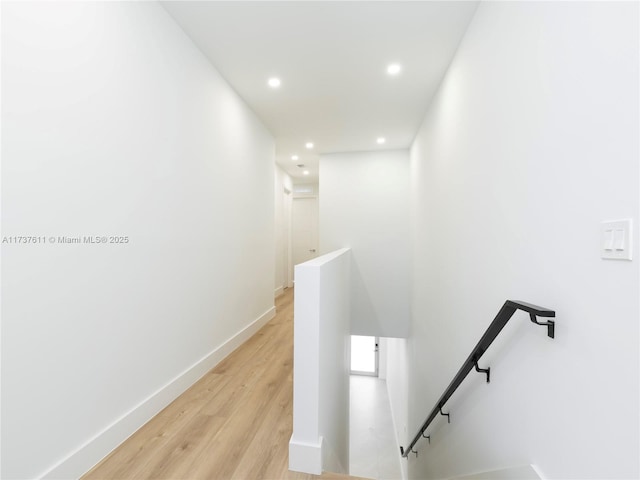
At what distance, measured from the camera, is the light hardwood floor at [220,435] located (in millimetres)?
1493

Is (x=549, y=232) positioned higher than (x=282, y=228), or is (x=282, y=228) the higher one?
(x=282, y=228)

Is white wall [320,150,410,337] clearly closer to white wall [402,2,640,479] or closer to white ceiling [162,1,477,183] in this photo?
white ceiling [162,1,477,183]

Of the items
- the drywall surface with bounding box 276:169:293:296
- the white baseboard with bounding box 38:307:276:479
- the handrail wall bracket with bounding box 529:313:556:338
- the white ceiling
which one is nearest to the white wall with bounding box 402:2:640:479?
the handrail wall bracket with bounding box 529:313:556:338

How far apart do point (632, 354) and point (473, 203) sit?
1361 millimetres

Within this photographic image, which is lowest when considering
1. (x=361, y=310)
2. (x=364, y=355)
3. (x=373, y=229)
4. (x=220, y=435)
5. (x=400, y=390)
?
(x=364, y=355)

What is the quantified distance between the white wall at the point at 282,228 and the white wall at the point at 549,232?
173 inches

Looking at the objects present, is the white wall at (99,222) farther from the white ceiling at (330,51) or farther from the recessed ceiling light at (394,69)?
the recessed ceiling light at (394,69)

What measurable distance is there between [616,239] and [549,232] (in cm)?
32

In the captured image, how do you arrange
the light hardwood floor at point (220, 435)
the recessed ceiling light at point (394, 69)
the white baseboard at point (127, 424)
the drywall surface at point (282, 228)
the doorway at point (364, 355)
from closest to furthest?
1. the white baseboard at point (127, 424)
2. the light hardwood floor at point (220, 435)
3. the recessed ceiling light at point (394, 69)
4. the drywall surface at point (282, 228)
5. the doorway at point (364, 355)

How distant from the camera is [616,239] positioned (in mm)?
785

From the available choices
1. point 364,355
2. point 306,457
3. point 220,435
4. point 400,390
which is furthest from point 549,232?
point 364,355

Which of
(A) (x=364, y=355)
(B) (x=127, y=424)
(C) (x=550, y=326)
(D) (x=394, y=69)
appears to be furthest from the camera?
(A) (x=364, y=355)

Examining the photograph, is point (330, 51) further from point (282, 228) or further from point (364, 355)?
point (364, 355)

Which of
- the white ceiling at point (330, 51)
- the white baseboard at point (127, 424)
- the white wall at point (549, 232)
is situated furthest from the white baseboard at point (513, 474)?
the white ceiling at point (330, 51)
